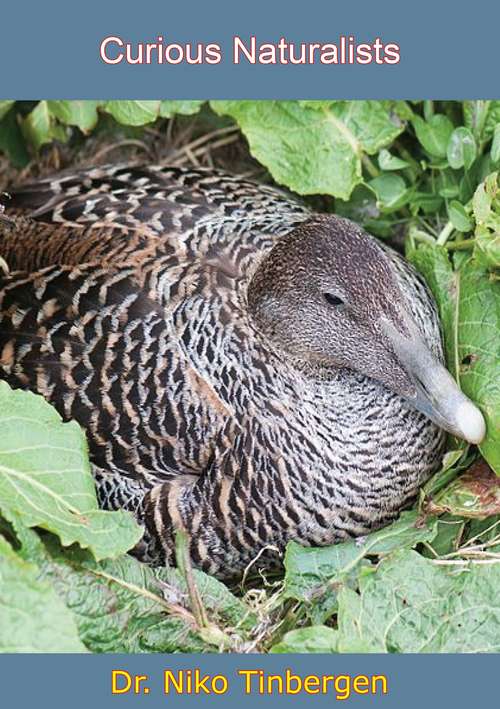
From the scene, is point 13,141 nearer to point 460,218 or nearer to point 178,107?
point 178,107

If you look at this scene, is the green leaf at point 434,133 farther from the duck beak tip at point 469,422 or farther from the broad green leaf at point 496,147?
the duck beak tip at point 469,422

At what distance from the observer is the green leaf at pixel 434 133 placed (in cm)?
353

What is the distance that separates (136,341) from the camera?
119 inches

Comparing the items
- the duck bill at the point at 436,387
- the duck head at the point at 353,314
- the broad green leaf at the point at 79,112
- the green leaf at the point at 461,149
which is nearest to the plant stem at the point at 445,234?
the green leaf at the point at 461,149

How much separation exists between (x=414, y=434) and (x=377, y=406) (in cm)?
13

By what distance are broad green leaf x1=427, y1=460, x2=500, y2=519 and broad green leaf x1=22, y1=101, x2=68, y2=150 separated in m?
1.73

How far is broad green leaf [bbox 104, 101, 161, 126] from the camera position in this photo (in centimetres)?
356

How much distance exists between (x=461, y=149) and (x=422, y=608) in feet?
4.58

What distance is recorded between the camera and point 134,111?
141 inches

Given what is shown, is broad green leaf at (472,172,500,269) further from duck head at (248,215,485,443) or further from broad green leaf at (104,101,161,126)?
broad green leaf at (104,101,161,126)

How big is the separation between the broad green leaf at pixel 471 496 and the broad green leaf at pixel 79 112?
1613mm

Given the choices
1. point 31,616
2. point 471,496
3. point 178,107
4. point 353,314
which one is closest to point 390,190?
point 178,107

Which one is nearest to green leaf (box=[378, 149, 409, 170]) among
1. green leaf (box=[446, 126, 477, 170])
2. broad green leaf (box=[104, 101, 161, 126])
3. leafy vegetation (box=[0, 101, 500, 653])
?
leafy vegetation (box=[0, 101, 500, 653])

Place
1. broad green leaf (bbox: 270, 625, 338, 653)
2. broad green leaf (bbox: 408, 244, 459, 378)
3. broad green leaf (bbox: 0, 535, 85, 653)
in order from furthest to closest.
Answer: broad green leaf (bbox: 408, 244, 459, 378), broad green leaf (bbox: 270, 625, 338, 653), broad green leaf (bbox: 0, 535, 85, 653)
